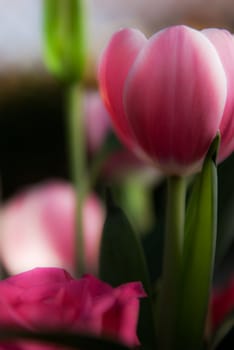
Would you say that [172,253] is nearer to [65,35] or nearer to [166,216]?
[166,216]

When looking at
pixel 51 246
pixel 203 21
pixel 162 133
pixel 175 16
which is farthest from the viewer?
pixel 175 16

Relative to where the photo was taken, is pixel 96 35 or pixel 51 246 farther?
pixel 96 35

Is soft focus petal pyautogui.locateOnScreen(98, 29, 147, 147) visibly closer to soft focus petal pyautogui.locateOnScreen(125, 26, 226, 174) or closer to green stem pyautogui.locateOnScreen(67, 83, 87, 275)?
soft focus petal pyautogui.locateOnScreen(125, 26, 226, 174)

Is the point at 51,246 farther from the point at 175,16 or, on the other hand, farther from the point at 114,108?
the point at 175,16

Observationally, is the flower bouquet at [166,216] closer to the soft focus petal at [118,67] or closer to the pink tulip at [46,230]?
the soft focus petal at [118,67]

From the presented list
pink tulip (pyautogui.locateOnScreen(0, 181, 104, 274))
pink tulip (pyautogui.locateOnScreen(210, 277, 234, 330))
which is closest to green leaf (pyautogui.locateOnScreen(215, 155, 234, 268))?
pink tulip (pyautogui.locateOnScreen(210, 277, 234, 330))

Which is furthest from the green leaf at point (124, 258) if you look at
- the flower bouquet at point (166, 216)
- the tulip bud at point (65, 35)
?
the tulip bud at point (65, 35)

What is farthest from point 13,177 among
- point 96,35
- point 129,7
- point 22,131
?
point 129,7

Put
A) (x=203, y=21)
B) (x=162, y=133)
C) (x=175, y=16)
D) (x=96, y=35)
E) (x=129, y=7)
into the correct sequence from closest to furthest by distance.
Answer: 1. (x=162, y=133)
2. (x=96, y=35)
3. (x=203, y=21)
4. (x=175, y=16)
5. (x=129, y=7)
